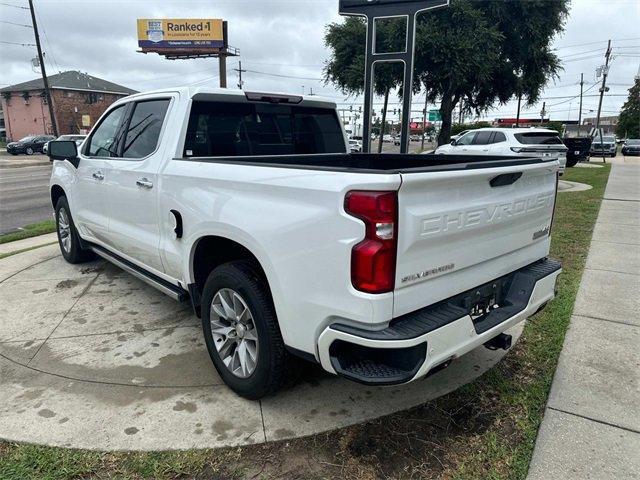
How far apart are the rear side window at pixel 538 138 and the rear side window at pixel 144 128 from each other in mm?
13802

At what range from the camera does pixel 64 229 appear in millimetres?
5793

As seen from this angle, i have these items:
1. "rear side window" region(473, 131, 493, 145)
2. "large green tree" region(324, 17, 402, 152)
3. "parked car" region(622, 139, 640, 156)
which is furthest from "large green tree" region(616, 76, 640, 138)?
"rear side window" region(473, 131, 493, 145)

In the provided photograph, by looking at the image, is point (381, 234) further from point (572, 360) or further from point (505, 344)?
point (572, 360)

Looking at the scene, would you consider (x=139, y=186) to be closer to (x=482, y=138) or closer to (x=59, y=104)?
(x=482, y=138)

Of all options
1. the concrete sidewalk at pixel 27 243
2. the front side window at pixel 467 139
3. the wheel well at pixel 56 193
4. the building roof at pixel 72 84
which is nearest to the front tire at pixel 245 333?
the wheel well at pixel 56 193

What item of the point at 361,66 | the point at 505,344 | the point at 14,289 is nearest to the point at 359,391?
the point at 505,344

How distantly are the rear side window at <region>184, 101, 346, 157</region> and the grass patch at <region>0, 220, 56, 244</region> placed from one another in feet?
18.1

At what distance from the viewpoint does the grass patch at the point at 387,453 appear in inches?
95.1

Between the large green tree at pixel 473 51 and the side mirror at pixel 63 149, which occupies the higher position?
the large green tree at pixel 473 51

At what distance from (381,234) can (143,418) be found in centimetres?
182

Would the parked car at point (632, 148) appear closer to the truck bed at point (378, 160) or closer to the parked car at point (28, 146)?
the truck bed at point (378, 160)

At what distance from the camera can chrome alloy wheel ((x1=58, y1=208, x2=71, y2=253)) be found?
5.60 m

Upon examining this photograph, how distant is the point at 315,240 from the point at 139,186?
2.00m

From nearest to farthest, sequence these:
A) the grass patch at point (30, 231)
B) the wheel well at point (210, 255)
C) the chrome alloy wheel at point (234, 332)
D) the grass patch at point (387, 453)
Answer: the grass patch at point (387, 453)
the chrome alloy wheel at point (234, 332)
the wheel well at point (210, 255)
the grass patch at point (30, 231)
